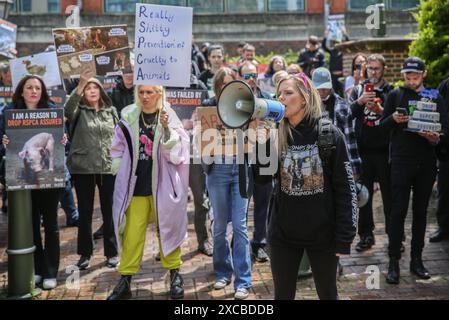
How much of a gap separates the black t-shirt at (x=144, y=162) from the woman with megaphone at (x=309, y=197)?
5.82 ft

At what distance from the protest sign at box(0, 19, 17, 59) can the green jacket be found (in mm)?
1763

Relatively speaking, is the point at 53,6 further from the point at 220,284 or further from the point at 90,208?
the point at 220,284

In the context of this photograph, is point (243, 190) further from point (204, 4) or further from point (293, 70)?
point (204, 4)

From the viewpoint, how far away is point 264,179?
13.7ft

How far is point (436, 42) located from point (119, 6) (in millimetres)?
15610

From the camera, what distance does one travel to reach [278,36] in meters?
21.7

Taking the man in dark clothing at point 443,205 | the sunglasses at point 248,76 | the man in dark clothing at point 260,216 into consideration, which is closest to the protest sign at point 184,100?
the man in dark clothing at point 260,216

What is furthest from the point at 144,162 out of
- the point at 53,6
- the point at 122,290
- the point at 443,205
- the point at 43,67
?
the point at 53,6

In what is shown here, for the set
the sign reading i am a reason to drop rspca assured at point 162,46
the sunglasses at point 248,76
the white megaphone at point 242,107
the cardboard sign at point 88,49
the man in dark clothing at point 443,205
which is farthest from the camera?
the man in dark clothing at point 443,205

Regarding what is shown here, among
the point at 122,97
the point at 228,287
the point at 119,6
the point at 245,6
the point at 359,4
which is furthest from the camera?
the point at 245,6

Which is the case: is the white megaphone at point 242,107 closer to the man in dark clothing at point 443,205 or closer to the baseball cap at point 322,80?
the baseball cap at point 322,80

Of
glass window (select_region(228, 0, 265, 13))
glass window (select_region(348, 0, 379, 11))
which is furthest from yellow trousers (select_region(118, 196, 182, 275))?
glass window (select_region(348, 0, 379, 11))

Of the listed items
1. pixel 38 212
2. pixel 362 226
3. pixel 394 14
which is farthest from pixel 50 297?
pixel 394 14

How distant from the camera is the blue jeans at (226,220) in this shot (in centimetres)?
540
